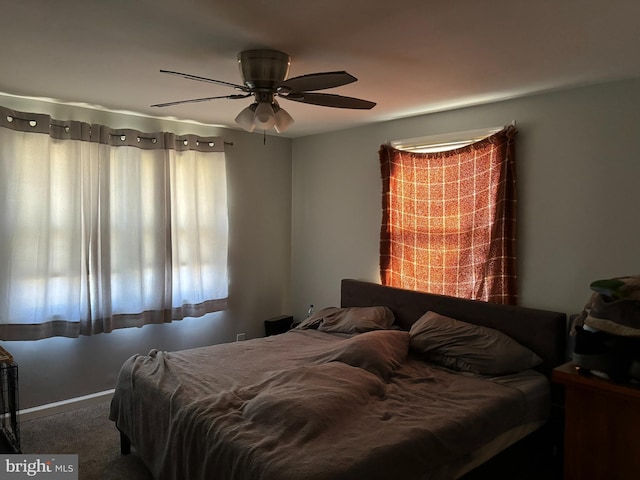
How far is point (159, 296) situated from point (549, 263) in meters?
3.19

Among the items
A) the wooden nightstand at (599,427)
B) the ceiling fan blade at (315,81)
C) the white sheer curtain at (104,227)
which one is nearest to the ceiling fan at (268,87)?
the ceiling fan blade at (315,81)

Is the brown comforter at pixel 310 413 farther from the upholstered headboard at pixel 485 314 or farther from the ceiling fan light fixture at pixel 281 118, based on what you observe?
the ceiling fan light fixture at pixel 281 118

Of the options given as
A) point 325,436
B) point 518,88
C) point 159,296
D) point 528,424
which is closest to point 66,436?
point 159,296

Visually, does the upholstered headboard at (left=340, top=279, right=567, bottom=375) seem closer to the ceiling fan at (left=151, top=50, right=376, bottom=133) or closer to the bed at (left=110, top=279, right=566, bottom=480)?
the bed at (left=110, top=279, right=566, bottom=480)

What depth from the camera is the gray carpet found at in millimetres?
2666

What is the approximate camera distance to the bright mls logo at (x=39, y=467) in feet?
7.29

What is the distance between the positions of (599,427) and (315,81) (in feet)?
7.46

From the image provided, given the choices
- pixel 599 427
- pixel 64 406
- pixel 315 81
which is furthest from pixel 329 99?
pixel 64 406

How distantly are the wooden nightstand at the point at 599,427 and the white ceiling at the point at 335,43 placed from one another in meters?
1.70

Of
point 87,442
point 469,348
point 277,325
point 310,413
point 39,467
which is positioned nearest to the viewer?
point 310,413

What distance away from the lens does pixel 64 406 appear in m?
3.48

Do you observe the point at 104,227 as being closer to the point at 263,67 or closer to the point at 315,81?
the point at 263,67

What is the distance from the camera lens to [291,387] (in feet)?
7.47

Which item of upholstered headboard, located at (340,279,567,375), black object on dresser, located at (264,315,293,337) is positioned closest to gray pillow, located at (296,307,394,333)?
upholstered headboard, located at (340,279,567,375)
